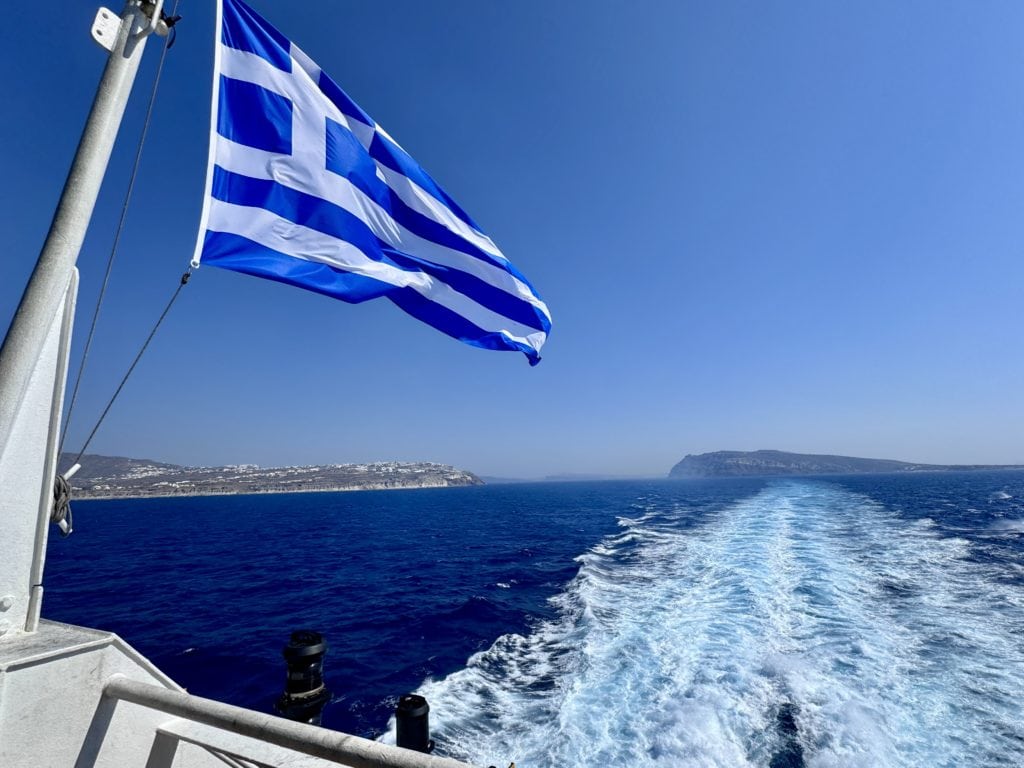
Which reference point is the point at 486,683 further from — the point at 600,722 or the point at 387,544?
the point at 387,544

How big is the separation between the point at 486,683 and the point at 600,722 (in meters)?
3.02

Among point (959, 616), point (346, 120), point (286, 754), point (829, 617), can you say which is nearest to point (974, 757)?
point (829, 617)

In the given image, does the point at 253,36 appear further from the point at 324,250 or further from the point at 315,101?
the point at 324,250

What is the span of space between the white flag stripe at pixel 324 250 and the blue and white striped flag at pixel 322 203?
0.01m

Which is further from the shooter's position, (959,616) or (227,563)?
(227,563)

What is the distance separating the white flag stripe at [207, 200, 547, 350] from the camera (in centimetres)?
400

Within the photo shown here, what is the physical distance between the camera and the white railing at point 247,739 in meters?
1.91

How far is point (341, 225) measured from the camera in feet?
16.2

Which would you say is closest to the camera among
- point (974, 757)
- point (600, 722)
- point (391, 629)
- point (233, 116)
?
point (233, 116)

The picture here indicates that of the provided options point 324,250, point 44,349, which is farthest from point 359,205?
point 44,349

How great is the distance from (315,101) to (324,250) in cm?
155

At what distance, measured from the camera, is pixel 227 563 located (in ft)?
93.0

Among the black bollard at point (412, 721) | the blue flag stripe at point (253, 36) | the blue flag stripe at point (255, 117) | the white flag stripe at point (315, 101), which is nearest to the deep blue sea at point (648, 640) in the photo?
the black bollard at point (412, 721)

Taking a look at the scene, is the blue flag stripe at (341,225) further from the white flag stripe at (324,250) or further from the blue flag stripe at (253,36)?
the blue flag stripe at (253,36)
